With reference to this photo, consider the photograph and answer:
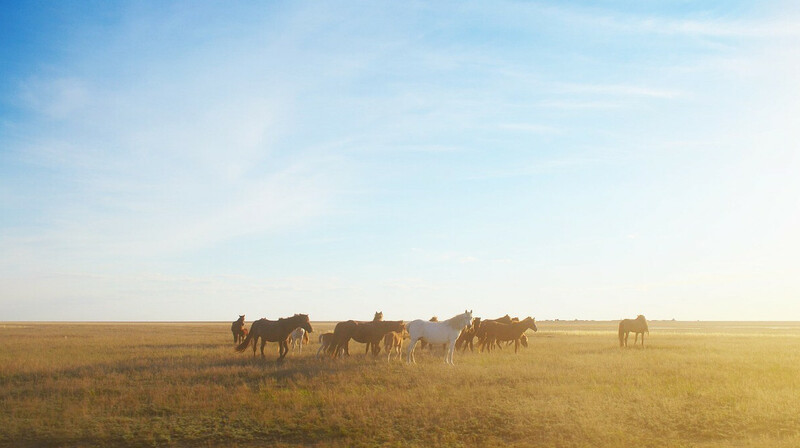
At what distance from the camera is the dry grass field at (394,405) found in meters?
11.9

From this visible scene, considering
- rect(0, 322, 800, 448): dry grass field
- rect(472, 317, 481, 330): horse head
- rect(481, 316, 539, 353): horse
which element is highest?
rect(472, 317, 481, 330): horse head

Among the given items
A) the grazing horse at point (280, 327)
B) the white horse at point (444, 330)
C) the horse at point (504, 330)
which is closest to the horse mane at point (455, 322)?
the white horse at point (444, 330)

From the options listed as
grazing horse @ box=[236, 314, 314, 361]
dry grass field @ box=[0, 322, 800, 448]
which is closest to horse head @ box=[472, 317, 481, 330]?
dry grass field @ box=[0, 322, 800, 448]

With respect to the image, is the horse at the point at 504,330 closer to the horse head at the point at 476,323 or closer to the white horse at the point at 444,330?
the horse head at the point at 476,323

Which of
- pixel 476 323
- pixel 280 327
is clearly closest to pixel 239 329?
pixel 280 327

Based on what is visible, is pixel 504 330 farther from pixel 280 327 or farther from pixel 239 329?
pixel 239 329

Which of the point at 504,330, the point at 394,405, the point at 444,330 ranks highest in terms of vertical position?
the point at 444,330

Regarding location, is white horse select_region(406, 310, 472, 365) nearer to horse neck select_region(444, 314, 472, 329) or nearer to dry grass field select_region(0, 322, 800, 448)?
horse neck select_region(444, 314, 472, 329)

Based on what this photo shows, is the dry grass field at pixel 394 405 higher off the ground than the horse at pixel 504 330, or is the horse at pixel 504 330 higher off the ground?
the horse at pixel 504 330

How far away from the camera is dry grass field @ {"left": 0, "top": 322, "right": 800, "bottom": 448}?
39.1 ft

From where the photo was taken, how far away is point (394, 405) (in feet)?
45.3

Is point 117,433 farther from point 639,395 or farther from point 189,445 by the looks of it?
point 639,395

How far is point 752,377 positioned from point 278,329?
18.0 metres

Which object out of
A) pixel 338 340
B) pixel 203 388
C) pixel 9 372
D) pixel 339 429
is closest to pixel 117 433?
pixel 203 388
